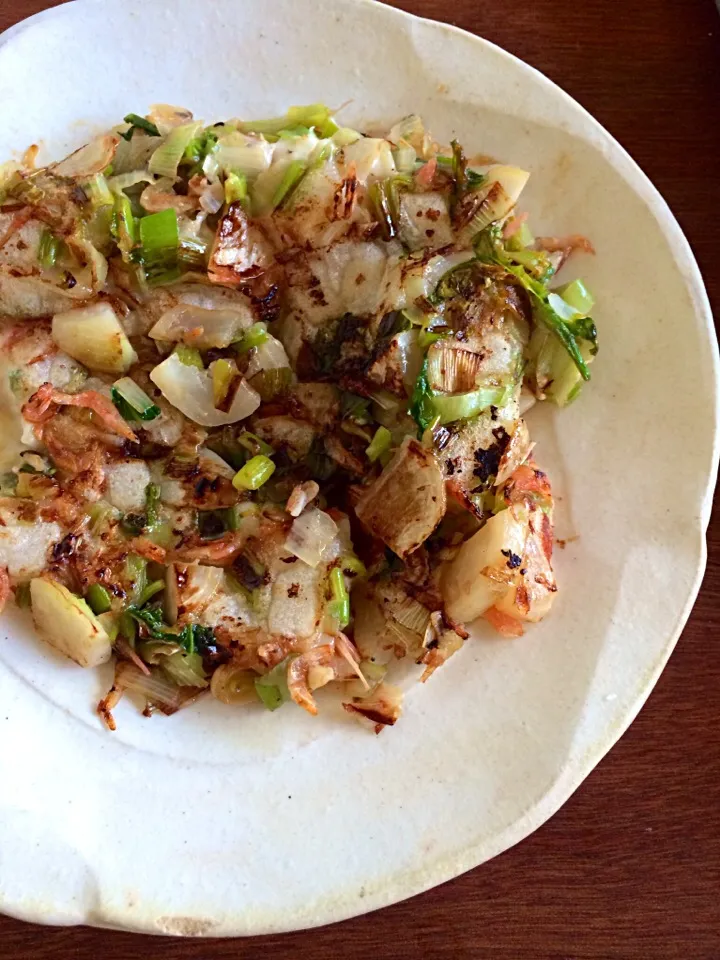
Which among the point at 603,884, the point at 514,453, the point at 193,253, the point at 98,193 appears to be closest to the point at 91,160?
the point at 98,193

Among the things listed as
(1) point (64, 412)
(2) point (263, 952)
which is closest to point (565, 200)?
(1) point (64, 412)

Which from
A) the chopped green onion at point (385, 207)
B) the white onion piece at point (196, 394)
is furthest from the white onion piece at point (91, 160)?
the chopped green onion at point (385, 207)

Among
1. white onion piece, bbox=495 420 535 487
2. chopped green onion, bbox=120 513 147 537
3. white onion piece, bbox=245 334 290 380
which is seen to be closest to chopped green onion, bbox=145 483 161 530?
chopped green onion, bbox=120 513 147 537

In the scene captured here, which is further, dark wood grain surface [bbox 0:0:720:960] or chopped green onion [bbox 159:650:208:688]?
dark wood grain surface [bbox 0:0:720:960]

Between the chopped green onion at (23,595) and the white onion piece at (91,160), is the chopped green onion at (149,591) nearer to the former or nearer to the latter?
the chopped green onion at (23,595)

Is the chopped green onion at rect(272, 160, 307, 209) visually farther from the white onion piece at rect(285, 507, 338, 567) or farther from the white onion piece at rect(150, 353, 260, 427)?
the white onion piece at rect(285, 507, 338, 567)

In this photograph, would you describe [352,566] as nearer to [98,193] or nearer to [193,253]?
[193,253]
